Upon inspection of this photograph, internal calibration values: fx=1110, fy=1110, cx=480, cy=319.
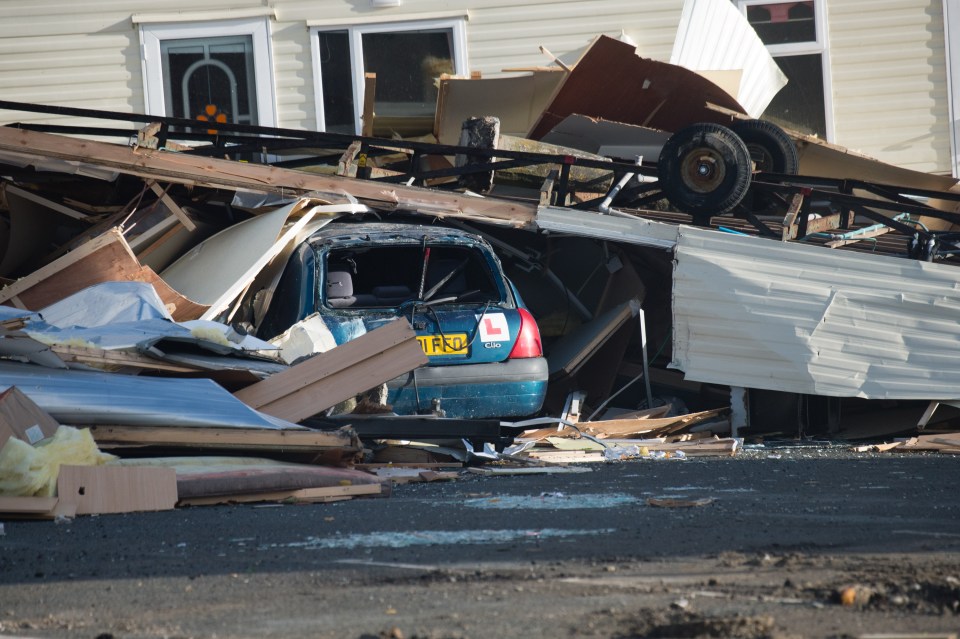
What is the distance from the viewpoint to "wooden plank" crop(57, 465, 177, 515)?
5.31 metres

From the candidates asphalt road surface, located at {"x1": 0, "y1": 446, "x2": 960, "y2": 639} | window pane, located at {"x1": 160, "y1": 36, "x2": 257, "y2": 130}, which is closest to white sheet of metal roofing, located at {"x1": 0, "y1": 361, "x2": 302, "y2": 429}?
asphalt road surface, located at {"x1": 0, "y1": 446, "x2": 960, "y2": 639}

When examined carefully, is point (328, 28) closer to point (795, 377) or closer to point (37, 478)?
point (795, 377)

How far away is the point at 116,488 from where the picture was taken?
539 centimetres

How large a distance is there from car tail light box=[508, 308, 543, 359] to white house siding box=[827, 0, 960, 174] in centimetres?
718

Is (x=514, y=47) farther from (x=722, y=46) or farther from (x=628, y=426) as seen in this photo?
(x=628, y=426)

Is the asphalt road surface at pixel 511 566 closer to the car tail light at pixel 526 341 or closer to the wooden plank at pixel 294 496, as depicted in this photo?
the wooden plank at pixel 294 496

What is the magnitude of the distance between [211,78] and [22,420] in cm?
901

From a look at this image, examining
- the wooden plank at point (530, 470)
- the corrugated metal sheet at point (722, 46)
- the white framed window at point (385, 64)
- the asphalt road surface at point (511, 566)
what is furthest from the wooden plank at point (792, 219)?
the white framed window at point (385, 64)

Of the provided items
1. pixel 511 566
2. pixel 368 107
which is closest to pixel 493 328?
pixel 511 566

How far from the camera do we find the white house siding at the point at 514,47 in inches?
538

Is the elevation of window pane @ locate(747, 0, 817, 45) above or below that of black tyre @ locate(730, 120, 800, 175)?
above

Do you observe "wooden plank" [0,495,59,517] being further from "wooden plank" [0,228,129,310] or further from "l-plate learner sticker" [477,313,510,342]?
"wooden plank" [0,228,129,310]

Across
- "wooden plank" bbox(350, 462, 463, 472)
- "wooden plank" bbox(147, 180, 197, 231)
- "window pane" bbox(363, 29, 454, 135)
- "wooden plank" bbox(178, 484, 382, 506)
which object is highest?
"window pane" bbox(363, 29, 454, 135)

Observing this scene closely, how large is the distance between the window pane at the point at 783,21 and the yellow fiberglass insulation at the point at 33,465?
10.9 meters
